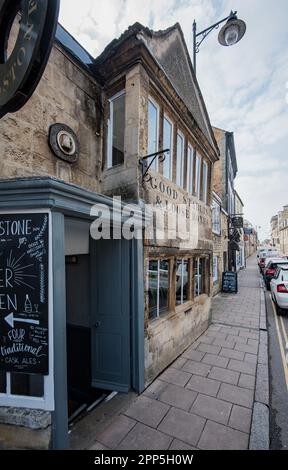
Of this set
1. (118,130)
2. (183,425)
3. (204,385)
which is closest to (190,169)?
(118,130)

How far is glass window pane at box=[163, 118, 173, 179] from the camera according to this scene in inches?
210

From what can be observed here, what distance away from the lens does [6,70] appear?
2473 mm

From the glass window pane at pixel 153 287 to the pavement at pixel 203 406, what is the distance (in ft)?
4.11

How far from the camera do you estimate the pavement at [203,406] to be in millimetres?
3031

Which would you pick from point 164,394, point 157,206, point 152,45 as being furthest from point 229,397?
point 152,45

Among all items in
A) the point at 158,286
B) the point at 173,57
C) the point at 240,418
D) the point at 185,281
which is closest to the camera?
the point at 240,418

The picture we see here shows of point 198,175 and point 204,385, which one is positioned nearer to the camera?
point 204,385

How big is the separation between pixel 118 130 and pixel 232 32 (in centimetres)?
427

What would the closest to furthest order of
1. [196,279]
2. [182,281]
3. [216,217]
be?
[182,281]
[196,279]
[216,217]

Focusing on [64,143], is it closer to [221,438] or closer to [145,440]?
[145,440]

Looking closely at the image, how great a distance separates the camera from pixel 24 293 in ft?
8.63

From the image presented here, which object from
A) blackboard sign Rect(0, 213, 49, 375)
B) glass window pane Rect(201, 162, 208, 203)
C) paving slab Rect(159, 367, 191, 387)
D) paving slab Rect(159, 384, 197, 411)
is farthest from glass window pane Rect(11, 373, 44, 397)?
glass window pane Rect(201, 162, 208, 203)

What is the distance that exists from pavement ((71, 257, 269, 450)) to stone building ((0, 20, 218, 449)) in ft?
1.37

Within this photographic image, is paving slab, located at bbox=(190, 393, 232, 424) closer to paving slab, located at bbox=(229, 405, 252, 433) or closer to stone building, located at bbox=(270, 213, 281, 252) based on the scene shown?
paving slab, located at bbox=(229, 405, 252, 433)
